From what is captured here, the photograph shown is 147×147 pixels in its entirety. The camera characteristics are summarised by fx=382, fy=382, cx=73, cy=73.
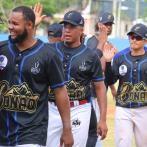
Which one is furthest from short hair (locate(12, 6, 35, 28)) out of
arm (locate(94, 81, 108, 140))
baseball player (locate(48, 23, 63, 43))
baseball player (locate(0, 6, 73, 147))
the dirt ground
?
the dirt ground

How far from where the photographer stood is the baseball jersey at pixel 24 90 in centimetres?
393

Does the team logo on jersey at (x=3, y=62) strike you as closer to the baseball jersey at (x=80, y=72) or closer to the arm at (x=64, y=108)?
the arm at (x=64, y=108)

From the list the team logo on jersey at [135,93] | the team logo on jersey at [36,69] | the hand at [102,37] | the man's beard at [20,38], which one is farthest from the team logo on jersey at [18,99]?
the hand at [102,37]

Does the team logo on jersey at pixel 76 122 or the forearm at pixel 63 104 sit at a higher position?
the forearm at pixel 63 104

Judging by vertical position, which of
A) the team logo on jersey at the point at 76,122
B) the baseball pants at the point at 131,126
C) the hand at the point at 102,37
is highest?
the hand at the point at 102,37

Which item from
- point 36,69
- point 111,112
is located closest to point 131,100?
point 36,69

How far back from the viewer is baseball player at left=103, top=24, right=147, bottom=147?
256 inches

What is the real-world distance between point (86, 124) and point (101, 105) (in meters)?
0.40

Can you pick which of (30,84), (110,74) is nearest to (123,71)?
(110,74)

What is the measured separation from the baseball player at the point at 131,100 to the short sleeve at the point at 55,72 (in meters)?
2.60

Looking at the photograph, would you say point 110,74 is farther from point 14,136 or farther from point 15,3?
point 15,3

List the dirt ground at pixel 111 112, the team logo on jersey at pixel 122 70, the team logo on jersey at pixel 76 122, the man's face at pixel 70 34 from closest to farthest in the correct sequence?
the team logo on jersey at pixel 76 122
the man's face at pixel 70 34
the team logo on jersey at pixel 122 70
the dirt ground at pixel 111 112

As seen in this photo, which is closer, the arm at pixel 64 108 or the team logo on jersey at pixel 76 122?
the arm at pixel 64 108

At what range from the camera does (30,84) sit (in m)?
3.97
